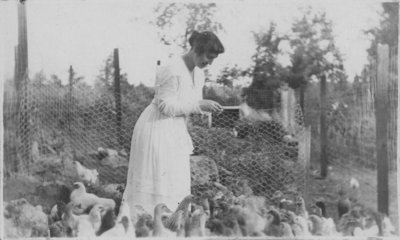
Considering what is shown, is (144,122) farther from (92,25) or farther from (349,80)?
(349,80)

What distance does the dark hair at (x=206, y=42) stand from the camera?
563 cm

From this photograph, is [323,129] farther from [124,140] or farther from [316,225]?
[124,140]

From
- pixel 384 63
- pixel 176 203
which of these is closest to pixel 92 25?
pixel 176 203

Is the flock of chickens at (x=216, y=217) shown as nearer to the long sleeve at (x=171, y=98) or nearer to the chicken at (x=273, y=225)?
the chicken at (x=273, y=225)

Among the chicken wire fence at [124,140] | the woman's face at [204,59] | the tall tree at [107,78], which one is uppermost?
the woman's face at [204,59]

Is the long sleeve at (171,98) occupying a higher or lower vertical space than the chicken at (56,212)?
higher

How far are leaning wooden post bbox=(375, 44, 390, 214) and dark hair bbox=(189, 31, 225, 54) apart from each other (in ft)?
4.55

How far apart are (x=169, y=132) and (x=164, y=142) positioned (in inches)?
3.7

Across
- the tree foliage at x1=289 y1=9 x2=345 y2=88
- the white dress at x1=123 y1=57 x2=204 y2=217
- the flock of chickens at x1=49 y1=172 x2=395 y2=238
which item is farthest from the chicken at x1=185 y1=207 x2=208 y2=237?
the tree foliage at x1=289 y1=9 x2=345 y2=88

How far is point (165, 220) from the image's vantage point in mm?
5637

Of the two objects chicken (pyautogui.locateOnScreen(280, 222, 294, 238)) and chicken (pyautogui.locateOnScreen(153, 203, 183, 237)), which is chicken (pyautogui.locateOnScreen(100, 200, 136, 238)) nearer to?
chicken (pyautogui.locateOnScreen(153, 203, 183, 237))

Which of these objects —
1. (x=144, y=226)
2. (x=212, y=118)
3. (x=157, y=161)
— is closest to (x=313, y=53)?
(x=212, y=118)

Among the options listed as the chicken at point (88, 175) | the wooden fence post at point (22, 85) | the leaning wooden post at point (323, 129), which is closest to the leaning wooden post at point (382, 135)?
the leaning wooden post at point (323, 129)

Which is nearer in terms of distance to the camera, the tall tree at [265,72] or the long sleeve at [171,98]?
the long sleeve at [171,98]
